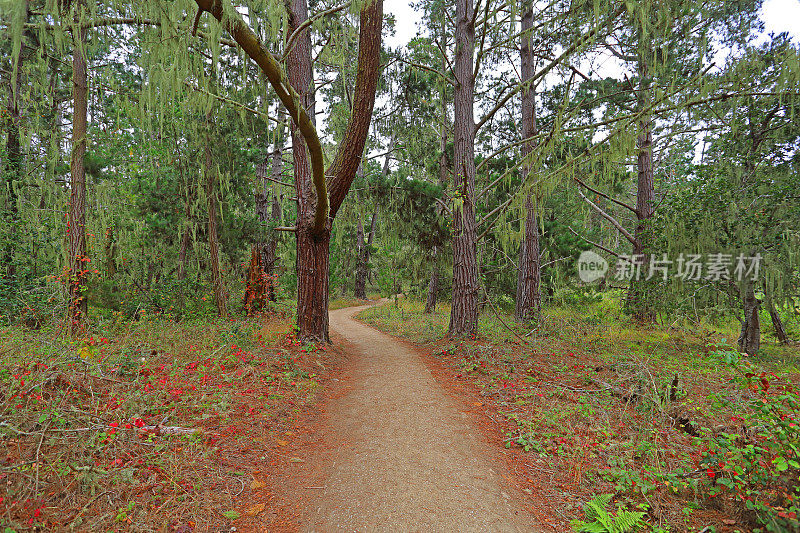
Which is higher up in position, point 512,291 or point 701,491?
point 512,291

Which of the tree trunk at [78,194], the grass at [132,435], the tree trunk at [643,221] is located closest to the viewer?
the grass at [132,435]

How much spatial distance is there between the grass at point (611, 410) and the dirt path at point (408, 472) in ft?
1.31

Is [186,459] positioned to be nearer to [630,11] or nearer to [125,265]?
[630,11]

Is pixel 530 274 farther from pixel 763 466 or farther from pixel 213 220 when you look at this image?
pixel 213 220

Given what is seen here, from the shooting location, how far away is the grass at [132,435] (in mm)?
2379

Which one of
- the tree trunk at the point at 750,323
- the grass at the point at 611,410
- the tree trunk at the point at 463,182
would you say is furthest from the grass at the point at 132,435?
the tree trunk at the point at 750,323

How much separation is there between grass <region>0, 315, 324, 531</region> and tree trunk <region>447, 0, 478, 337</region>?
4.17 meters

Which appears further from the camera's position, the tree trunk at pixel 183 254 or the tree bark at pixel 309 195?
the tree trunk at pixel 183 254

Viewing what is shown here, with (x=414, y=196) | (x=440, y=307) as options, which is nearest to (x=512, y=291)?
(x=440, y=307)

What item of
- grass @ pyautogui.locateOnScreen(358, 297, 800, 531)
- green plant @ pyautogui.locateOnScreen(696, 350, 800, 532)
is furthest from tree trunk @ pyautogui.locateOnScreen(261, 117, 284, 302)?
green plant @ pyautogui.locateOnScreen(696, 350, 800, 532)

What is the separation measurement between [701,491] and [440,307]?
46.8ft

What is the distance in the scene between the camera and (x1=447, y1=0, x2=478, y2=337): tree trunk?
27.3 ft

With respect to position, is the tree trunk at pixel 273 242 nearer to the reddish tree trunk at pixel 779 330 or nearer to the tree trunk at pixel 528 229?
the tree trunk at pixel 528 229

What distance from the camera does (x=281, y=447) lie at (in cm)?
385
